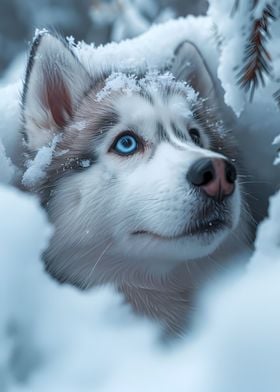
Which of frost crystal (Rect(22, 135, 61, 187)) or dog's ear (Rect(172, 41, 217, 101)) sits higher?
dog's ear (Rect(172, 41, 217, 101))

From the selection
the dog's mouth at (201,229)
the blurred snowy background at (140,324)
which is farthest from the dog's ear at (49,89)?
the dog's mouth at (201,229)

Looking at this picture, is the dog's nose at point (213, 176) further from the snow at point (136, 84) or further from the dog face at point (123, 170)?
the snow at point (136, 84)

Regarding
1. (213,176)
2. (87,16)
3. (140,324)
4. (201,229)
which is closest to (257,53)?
(213,176)

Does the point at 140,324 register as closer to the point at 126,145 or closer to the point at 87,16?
the point at 126,145

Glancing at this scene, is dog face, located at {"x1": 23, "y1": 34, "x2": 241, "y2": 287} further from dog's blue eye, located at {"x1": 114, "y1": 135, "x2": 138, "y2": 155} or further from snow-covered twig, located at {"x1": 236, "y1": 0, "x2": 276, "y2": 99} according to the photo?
snow-covered twig, located at {"x1": 236, "y1": 0, "x2": 276, "y2": 99}

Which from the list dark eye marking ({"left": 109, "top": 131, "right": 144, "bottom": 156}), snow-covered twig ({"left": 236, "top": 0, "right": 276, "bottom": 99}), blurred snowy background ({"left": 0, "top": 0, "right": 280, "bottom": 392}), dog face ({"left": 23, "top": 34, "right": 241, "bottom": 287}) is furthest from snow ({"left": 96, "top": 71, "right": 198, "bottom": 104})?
snow-covered twig ({"left": 236, "top": 0, "right": 276, "bottom": 99})

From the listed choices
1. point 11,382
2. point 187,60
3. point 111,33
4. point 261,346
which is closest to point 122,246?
point 11,382

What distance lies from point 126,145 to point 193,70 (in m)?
0.42

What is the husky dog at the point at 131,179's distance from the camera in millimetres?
1275

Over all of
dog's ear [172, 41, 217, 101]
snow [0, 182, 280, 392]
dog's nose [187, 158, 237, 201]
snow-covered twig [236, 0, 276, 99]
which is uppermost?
snow-covered twig [236, 0, 276, 99]

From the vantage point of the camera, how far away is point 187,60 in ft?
5.68

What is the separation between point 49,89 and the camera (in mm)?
1567

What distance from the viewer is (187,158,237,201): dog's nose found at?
1.23m

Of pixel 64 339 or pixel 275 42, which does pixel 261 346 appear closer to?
pixel 64 339
